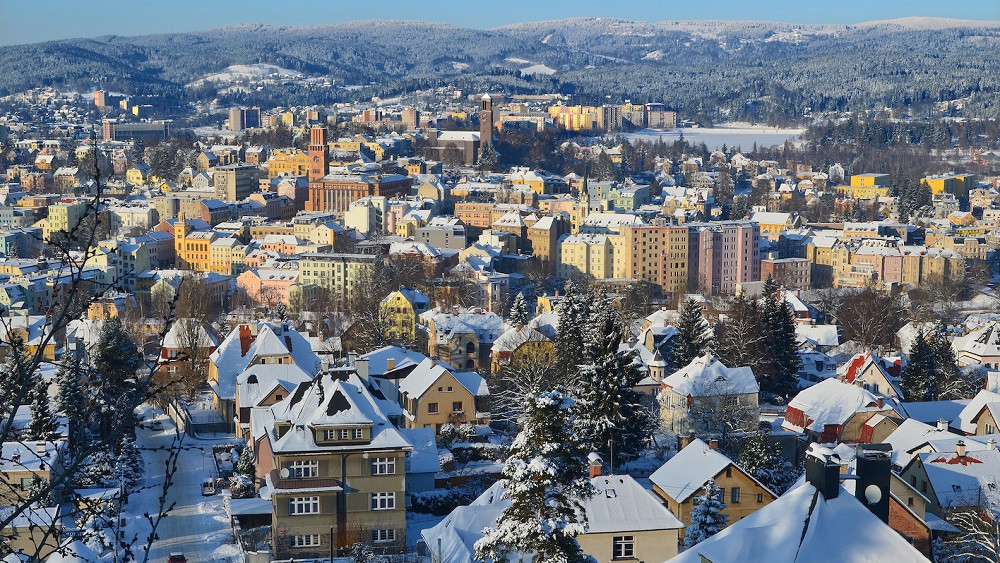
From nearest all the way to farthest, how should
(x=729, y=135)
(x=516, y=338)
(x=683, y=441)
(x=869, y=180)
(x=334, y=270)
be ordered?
1. (x=683, y=441)
2. (x=516, y=338)
3. (x=334, y=270)
4. (x=869, y=180)
5. (x=729, y=135)

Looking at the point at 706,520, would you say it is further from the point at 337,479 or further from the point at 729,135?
the point at 729,135

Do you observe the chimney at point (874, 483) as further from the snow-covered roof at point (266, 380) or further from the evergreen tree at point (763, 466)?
the snow-covered roof at point (266, 380)

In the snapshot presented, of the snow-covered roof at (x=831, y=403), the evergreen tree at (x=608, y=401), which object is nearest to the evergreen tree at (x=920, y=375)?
the snow-covered roof at (x=831, y=403)

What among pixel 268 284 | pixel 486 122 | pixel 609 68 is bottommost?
pixel 268 284

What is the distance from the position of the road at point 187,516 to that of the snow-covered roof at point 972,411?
337 inches

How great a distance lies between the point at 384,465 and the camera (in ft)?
40.1

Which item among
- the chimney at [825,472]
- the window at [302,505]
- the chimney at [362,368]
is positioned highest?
the chimney at [825,472]

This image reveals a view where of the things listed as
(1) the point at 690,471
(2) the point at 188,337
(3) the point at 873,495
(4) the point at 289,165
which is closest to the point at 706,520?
(1) the point at 690,471

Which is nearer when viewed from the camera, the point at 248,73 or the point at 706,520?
the point at 706,520

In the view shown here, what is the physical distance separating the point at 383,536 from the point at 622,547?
264 cm

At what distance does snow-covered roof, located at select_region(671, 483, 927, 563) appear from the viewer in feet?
21.0

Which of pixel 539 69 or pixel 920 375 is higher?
pixel 539 69

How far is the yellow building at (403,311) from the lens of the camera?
25330mm

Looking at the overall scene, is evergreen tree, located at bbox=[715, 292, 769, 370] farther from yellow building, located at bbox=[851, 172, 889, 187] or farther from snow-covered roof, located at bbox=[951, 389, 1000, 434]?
yellow building, located at bbox=[851, 172, 889, 187]
